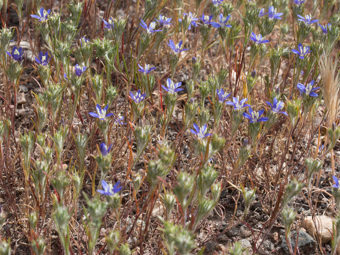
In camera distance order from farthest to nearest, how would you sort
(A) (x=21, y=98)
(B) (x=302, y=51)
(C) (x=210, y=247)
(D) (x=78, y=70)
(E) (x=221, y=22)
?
(A) (x=21, y=98) < (E) (x=221, y=22) < (B) (x=302, y=51) < (D) (x=78, y=70) < (C) (x=210, y=247)

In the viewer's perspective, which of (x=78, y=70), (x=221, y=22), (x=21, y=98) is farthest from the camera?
(x=21, y=98)

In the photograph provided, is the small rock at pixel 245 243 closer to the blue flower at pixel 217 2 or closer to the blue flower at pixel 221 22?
the blue flower at pixel 221 22

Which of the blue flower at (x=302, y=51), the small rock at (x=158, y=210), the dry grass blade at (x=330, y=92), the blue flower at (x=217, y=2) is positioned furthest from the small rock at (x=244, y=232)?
the blue flower at (x=217, y=2)

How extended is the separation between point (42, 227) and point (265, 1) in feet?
9.12

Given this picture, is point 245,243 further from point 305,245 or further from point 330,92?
point 330,92

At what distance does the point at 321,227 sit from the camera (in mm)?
2809

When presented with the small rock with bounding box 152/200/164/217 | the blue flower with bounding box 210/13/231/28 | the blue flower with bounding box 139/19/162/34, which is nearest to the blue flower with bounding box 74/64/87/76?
the blue flower with bounding box 139/19/162/34

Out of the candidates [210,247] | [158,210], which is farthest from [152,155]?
[210,247]

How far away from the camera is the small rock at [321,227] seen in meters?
2.80

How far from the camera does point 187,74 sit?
4.11 m

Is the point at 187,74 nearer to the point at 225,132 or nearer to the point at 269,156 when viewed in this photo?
the point at 225,132

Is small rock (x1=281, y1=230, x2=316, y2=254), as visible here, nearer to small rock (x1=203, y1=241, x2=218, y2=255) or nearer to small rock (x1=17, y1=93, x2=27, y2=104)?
small rock (x1=203, y1=241, x2=218, y2=255)

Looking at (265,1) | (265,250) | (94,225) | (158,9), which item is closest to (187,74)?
(158,9)

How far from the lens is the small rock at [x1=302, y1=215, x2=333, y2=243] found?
2.80 metres
